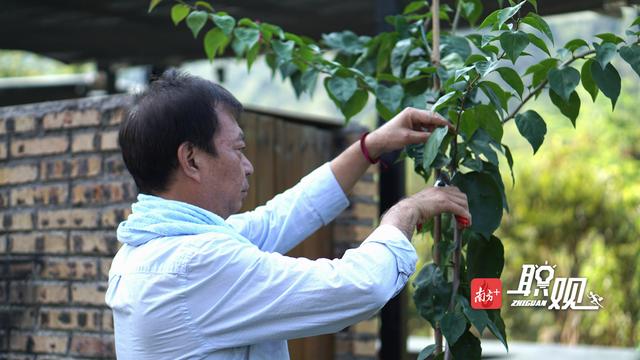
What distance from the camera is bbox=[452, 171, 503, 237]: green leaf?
190 centimetres

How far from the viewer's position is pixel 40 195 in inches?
123

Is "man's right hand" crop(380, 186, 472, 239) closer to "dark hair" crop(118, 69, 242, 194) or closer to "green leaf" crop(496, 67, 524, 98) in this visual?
"green leaf" crop(496, 67, 524, 98)

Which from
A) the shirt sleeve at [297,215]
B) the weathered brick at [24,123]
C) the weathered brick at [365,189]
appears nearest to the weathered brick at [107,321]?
the weathered brick at [24,123]

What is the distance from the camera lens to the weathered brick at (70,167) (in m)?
2.99

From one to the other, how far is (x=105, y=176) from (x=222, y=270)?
1444 millimetres

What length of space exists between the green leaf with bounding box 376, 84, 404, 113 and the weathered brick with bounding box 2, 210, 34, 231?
56.5 inches

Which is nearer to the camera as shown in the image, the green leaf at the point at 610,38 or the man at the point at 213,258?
the man at the point at 213,258

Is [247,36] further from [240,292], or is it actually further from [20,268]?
[20,268]

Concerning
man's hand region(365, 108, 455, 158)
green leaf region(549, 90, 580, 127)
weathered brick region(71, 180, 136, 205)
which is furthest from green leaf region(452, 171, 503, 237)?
weathered brick region(71, 180, 136, 205)

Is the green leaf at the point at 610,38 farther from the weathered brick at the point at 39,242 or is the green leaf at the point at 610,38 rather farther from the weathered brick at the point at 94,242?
the weathered brick at the point at 39,242

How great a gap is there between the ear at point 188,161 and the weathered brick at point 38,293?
1.39m

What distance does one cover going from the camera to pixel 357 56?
8.50 feet

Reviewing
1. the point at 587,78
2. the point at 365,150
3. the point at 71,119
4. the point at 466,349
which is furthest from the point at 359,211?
the point at 587,78

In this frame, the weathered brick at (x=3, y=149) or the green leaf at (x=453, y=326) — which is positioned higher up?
the green leaf at (x=453, y=326)
